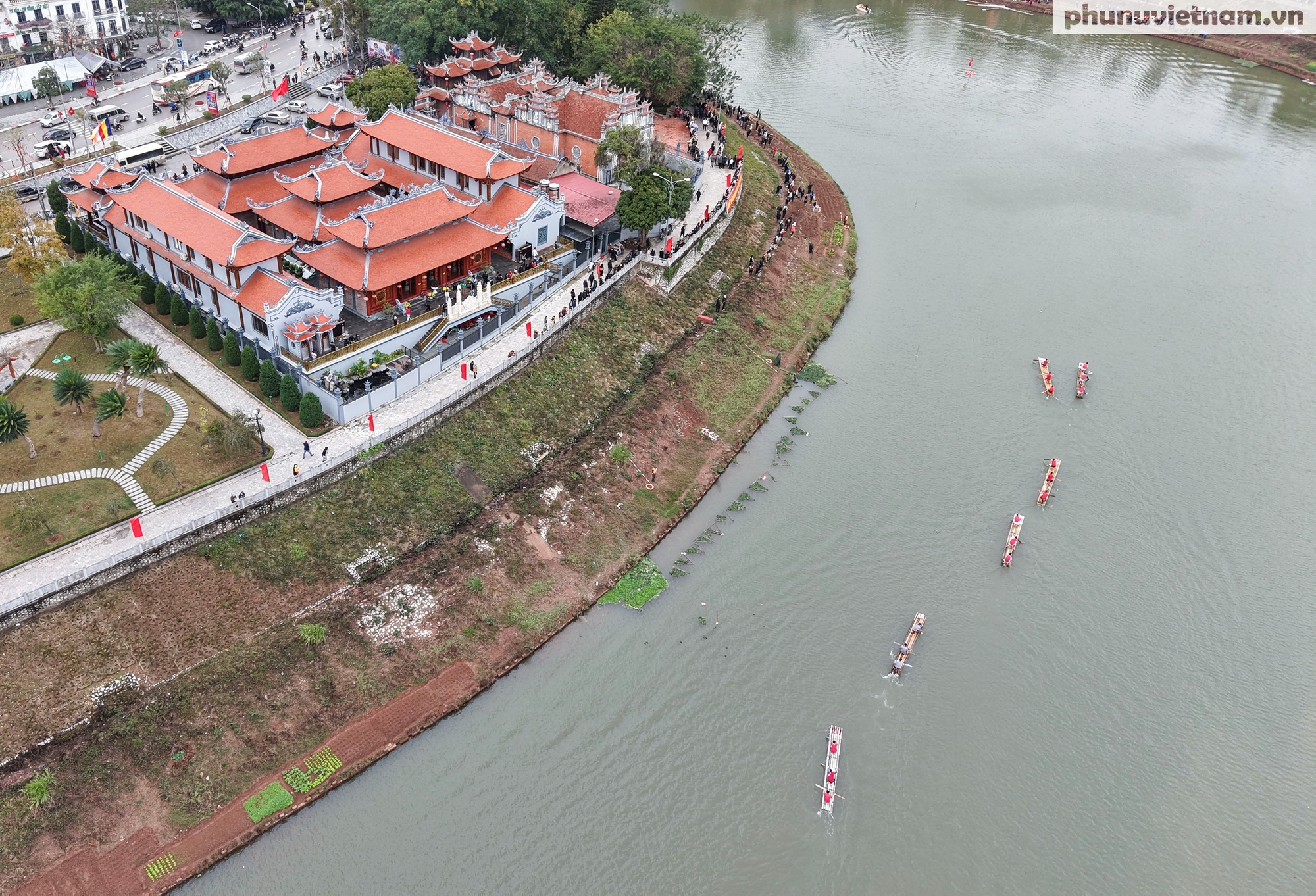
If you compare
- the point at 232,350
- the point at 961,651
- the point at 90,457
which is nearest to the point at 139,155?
the point at 232,350

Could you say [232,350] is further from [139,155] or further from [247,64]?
[247,64]

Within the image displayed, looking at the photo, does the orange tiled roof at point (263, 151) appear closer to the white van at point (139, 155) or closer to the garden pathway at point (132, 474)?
the white van at point (139, 155)

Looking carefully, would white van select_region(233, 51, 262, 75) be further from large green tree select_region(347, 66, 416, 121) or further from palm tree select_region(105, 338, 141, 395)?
palm tree select_region(105, 338, 141, 395)

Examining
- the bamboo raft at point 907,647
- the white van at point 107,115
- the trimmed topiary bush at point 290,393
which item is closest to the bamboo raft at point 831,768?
the bamboo raft at point 907,647

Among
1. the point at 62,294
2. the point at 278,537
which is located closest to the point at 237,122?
the point at 62,294

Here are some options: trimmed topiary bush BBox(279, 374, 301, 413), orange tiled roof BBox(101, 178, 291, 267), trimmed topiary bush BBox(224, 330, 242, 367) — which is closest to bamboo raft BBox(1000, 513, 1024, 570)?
trimmed topiary bush BBox(279, 374, 301, 413)

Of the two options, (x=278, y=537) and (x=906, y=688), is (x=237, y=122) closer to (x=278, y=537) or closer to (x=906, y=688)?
(x=278, y=537)
